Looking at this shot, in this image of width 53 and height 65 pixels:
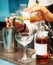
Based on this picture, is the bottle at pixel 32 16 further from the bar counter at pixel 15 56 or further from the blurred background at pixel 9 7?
the bar counter at pixel 15 56

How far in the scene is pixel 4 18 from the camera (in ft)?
4.82

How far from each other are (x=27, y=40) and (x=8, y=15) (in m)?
0.39

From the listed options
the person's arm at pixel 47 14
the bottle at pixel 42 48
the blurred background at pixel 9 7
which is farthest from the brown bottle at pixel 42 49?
the blurred background at pixel 9 7

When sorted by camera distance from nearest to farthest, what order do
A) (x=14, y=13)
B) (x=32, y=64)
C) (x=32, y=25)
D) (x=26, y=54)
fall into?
(x=32, y=64) < (x=26, y=54) < (x=32, y=25) < (x=14, y=13)

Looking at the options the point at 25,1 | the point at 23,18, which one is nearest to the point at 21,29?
the point at 23,18

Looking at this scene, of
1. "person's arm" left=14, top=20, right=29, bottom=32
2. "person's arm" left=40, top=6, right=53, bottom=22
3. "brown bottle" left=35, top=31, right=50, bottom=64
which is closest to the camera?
"brown bottle" left=35, top=31, right=50, bottom=64

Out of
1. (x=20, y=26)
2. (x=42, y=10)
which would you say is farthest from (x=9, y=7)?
(x=42, y=10)

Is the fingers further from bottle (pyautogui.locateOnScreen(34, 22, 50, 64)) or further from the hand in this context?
bottle (pyautogui.locateOnScreen(34, 22, 50, 64))

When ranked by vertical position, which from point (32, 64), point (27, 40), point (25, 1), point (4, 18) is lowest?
point (32, 64)

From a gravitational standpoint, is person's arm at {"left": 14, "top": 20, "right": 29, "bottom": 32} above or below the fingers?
→ below

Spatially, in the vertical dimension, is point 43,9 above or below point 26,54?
above

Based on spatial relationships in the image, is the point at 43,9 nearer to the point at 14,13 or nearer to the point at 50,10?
the point at 50,10

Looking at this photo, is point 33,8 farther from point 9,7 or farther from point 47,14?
point 9,7

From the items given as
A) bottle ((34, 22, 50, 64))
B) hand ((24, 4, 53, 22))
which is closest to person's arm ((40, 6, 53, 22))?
hand ((24, 4, 53, 22))
